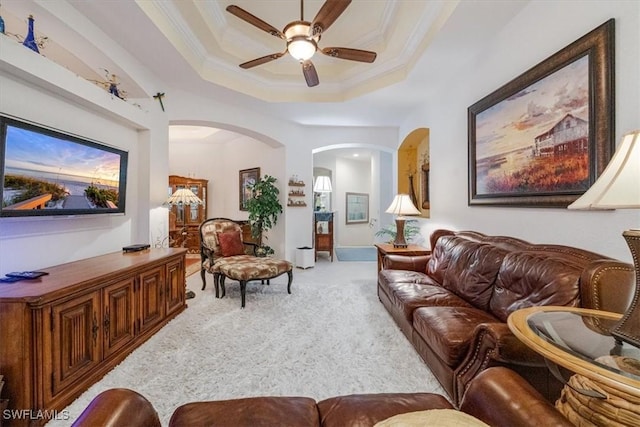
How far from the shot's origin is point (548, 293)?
163 cm

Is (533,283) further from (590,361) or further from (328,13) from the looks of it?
(328,13)

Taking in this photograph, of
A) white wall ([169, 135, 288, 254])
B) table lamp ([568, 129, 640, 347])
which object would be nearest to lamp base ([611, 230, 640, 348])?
table lamp ([568, 129, 640, 347])

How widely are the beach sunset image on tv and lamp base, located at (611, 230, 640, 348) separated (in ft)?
10.5

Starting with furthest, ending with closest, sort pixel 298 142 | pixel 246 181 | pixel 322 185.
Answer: pixel 322 185
pixel 246 181
pixel 298 142

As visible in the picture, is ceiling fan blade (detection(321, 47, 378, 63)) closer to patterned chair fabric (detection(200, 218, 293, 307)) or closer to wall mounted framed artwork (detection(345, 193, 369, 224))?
patterned chair fabric (detection(200, 218, 293, 307))

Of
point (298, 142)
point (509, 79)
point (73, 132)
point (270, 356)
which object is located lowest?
point (270, 356)

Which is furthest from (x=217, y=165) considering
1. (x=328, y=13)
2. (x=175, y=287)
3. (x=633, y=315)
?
(x=633, y=315)

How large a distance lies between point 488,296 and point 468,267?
1.11 ft

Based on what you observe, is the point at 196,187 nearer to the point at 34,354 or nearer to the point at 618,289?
the point at 34,354

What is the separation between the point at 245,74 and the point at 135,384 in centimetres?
370

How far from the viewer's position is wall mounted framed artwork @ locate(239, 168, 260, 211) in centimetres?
A: 634

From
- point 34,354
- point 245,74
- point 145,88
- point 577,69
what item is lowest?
point 34,354

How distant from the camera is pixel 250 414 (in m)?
1.04

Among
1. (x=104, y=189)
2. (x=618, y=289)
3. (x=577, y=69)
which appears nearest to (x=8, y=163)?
(x=104, y=189)
